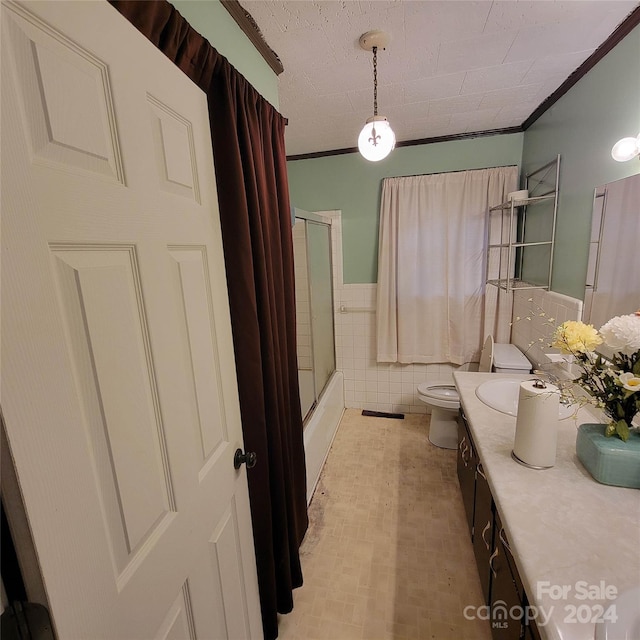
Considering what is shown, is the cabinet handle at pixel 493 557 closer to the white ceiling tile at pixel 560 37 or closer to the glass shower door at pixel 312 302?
the glass shower door at pixel 312 302

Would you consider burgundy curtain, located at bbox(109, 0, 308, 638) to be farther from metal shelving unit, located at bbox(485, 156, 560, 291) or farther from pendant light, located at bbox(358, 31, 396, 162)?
metal shelving unit, located at bbox(485, 156, 560, 291)

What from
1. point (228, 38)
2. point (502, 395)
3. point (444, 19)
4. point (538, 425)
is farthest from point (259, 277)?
point (502, 395)

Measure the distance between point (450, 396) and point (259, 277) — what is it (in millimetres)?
1902

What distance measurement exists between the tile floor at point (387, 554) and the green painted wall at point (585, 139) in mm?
1449

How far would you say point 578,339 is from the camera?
105cm

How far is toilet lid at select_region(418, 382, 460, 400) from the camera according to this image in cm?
246

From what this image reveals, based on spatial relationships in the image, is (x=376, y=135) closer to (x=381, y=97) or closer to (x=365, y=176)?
(x=381, y=97)

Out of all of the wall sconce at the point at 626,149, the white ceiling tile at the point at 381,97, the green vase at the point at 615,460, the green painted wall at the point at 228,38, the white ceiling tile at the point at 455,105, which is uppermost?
the white ceiling tile at the point at 381,97

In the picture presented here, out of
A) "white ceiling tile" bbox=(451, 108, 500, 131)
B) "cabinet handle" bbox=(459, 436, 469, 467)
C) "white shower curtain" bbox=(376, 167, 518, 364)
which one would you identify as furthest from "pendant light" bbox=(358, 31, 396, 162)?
"cabinet handle" bbox=(459, 436, 469, 467)

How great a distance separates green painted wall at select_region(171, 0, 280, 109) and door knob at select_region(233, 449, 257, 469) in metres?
1.30

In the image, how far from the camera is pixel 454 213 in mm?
2604

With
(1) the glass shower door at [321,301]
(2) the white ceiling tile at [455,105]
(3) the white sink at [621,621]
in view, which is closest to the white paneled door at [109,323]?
(3) the white sink at [621,621]

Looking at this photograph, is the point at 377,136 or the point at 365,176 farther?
the point at 365,176

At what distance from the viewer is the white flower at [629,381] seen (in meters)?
0.94
